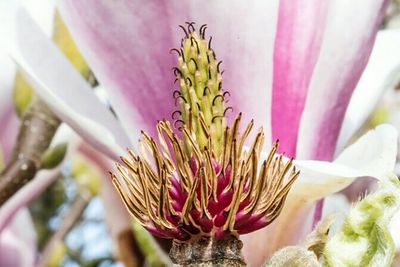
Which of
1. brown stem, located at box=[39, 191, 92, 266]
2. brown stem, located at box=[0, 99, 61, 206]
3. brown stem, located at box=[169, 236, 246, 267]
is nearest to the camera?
brown stem, located at box=[169, 236, 246, 267]

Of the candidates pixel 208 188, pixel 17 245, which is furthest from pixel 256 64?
pixel 17 245

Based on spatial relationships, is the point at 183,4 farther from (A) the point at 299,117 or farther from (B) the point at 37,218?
(B) the point at 37,218

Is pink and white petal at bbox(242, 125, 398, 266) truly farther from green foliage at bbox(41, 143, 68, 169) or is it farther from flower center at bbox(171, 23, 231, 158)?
green foliage at bbox(41, 143, 68, 169)

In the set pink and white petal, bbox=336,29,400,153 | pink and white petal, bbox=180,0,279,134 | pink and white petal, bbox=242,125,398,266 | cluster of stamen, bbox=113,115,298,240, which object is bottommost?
cluster of stamen, bbox=113,115,298,240

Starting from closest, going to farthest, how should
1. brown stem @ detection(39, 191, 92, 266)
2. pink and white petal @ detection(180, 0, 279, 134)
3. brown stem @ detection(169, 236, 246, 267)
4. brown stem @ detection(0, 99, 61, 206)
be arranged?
brown stem @ detection(169, 236, 246, 267) → pink and white petal @ detection(180, 0, 279, 134) → brown stem @ detection(0, 99, 61, 206) → brown stem @ detection(39, 191, 92, 266)

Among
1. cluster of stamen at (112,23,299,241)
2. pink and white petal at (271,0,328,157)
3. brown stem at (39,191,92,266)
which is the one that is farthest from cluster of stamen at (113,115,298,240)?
brown stem at (39,191,92,266)

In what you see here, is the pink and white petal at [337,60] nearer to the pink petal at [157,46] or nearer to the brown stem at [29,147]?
the pink petal at [157,46]

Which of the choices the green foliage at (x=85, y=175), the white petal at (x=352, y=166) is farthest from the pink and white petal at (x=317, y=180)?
the green foliage at (x=85, y=175)
